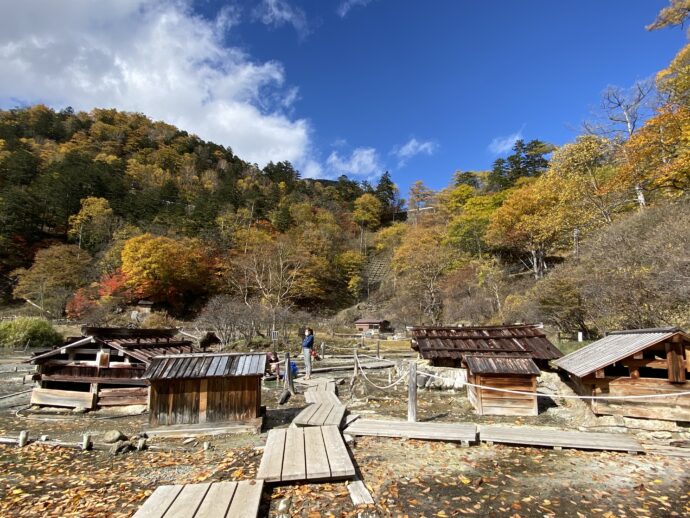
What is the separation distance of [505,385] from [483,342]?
14.9 ft

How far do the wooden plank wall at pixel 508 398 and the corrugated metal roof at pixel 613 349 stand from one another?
1221 mm

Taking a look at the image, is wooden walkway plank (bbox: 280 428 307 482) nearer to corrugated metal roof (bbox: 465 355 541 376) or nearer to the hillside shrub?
corrugated metal roof (bbox: 465 355 541 376)

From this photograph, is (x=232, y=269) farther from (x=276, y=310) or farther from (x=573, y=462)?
(x=573, y=462)

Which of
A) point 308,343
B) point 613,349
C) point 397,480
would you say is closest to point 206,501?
point 397,480

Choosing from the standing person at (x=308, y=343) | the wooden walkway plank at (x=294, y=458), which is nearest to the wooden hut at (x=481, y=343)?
the standing person at (x=308, y=343)

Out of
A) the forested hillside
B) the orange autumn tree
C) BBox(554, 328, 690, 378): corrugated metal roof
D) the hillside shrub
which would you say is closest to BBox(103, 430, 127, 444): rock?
BBox(554, 328, 690, 378): corrugated metal roof

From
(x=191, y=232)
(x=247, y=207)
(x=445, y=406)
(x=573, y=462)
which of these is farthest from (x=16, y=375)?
(x=247, y=207)

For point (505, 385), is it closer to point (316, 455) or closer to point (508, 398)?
point (508, 398)

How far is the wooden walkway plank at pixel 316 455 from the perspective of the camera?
5602mm

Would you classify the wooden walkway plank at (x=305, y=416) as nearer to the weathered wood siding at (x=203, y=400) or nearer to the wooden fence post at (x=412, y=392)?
the weathered wood siding at (x=203, y=400)

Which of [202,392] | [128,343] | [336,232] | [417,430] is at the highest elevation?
[336,232]

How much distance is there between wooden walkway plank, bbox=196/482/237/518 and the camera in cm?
442

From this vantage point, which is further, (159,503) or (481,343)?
(481,343)

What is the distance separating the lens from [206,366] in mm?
9258
